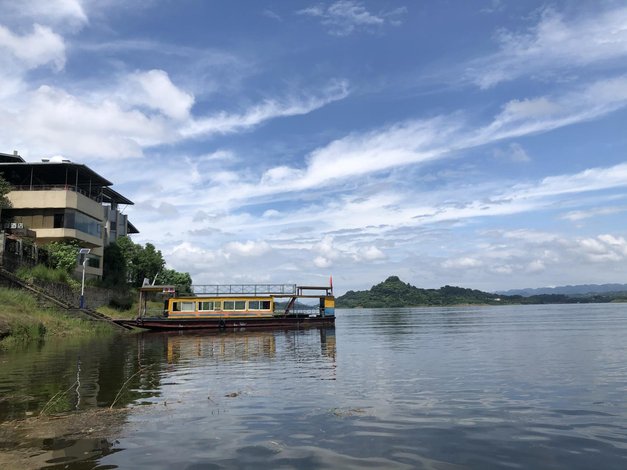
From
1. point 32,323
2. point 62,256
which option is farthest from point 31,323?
point 62,256

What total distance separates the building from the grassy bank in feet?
42.5

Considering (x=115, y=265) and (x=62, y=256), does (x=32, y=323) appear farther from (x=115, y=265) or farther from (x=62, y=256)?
(x=115, y=265)

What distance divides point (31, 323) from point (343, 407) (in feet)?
84.6

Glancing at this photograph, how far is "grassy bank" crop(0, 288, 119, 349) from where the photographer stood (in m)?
28.4

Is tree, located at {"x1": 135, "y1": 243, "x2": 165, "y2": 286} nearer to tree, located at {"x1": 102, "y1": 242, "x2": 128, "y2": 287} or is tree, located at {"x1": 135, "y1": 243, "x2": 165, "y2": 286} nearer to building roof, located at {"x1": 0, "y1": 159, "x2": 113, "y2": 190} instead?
tree, located at {"x1": 102, "y1": 242, "x2": 128, "y2": 287}

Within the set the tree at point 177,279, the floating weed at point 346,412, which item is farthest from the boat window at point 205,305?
the floating weed at point 346,412

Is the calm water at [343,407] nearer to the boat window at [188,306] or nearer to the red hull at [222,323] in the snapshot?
the red hull at [222,323]

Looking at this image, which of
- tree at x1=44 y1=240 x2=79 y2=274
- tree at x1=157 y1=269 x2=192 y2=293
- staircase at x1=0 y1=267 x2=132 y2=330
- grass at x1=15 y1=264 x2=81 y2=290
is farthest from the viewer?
tree at x1=157 y1=269 x2=192 y2=293

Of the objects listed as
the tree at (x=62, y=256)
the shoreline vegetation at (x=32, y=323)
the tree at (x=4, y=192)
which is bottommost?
the shoreline vegetation at (x=32, y=323)

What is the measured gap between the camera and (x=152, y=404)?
12.9 m

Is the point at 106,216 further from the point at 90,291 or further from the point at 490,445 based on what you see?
the point at 490,445

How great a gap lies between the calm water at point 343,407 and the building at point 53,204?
28.2 meters

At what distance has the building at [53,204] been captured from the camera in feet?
160

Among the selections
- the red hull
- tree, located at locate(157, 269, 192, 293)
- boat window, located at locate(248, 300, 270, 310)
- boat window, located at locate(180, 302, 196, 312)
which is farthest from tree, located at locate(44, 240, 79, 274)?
tree, located at locate(157, 269, 192, 293)
